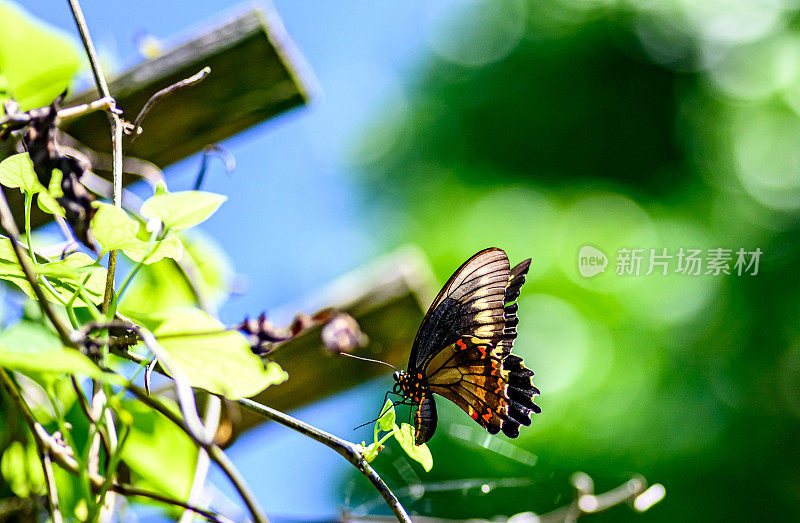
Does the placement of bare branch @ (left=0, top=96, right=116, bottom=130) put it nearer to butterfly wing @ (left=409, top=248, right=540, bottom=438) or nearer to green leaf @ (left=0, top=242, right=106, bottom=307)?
green leaf @ (left=0, top=242, right=106, bottom=307)

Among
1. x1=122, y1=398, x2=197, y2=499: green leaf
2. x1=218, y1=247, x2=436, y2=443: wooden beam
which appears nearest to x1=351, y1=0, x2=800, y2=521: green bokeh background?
x1=218, y1=247, x2=436, y2=443: wooden beam

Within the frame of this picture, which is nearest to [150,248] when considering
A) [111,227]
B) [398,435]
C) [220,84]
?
[111,227]

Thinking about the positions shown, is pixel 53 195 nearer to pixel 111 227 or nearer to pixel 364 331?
pixel 111 227

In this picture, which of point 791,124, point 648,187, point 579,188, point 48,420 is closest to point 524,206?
point 579,188

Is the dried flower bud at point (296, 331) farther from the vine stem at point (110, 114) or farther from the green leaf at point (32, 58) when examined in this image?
the green leaf at point (32, 58)

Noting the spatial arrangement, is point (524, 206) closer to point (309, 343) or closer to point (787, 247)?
point (787, 247)
